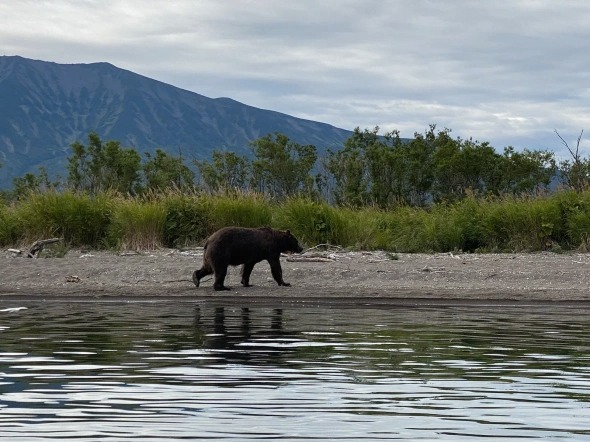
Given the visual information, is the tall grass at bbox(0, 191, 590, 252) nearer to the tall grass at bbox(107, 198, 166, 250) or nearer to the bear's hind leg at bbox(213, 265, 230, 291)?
the tall grass at bbox(107, 198, 166, 250)

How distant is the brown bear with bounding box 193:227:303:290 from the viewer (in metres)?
18.9

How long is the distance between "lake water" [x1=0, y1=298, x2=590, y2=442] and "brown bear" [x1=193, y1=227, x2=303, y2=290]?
260 centimetres

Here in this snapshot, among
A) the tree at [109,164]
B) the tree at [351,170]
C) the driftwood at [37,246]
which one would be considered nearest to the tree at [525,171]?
the tree at [351,170]

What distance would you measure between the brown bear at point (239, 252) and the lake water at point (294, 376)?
2602 millimetres

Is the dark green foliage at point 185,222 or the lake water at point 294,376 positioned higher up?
the dark green foliage at point 185,222

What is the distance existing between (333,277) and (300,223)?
5.14 metres

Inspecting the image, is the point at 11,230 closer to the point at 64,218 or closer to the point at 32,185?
the point at 64,218

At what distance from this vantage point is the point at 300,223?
2539 centimetres

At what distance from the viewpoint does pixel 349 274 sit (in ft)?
67.7

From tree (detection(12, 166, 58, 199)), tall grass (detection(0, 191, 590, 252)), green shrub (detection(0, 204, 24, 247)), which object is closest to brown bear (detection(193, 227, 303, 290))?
tall grass (detection(0, 191, 590, 252))

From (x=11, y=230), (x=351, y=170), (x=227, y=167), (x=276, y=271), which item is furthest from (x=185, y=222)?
(x=227, y=167)

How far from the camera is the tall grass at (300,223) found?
83.0ft

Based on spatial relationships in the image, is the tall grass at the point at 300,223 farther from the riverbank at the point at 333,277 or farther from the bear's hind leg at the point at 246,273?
the bear's hind leg at the point at 246,273

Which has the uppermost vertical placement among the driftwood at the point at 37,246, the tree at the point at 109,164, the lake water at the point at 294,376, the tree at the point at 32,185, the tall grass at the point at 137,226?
the tree at the point at 109,164
